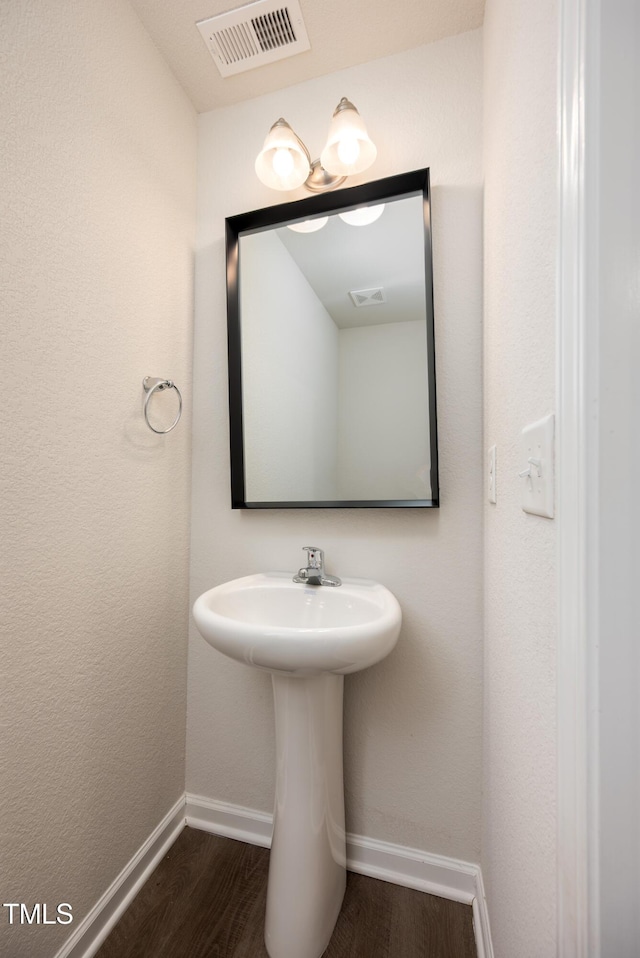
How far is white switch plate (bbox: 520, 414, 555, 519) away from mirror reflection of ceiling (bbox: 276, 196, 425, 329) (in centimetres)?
72

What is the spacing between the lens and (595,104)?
0.40m

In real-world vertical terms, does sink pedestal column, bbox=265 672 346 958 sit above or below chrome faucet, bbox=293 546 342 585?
below

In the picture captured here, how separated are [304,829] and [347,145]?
178cm

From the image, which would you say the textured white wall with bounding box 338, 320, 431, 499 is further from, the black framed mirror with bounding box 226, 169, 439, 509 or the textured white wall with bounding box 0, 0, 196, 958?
the textured white wall with bounding box 0, 0, 196, 958

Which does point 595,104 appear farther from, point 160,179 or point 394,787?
point 394,787

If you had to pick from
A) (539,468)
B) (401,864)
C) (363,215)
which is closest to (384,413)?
(363,215)

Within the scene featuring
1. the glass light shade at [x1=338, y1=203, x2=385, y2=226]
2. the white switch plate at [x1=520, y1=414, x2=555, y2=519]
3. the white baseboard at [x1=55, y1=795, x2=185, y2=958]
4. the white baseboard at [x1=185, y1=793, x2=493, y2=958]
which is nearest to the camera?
the white switch plate at [x1=520, y1=414, x2=555, y2=519]

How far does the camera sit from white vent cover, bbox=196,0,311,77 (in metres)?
1.16

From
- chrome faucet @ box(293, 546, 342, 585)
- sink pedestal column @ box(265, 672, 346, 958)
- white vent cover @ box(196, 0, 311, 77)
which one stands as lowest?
sink pedestal column @ box(265, 672, 346, 958)

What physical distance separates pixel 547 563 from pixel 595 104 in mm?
480

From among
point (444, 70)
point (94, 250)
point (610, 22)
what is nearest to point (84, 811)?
point (94, 250)

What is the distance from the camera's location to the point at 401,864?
3.78ft

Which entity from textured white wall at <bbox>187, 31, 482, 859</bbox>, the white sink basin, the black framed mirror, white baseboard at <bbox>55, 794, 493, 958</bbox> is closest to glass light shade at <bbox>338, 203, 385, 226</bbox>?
the black framed mirror

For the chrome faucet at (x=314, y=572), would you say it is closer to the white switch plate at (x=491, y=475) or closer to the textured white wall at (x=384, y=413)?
the textured white wall at (x=384, y=413)
